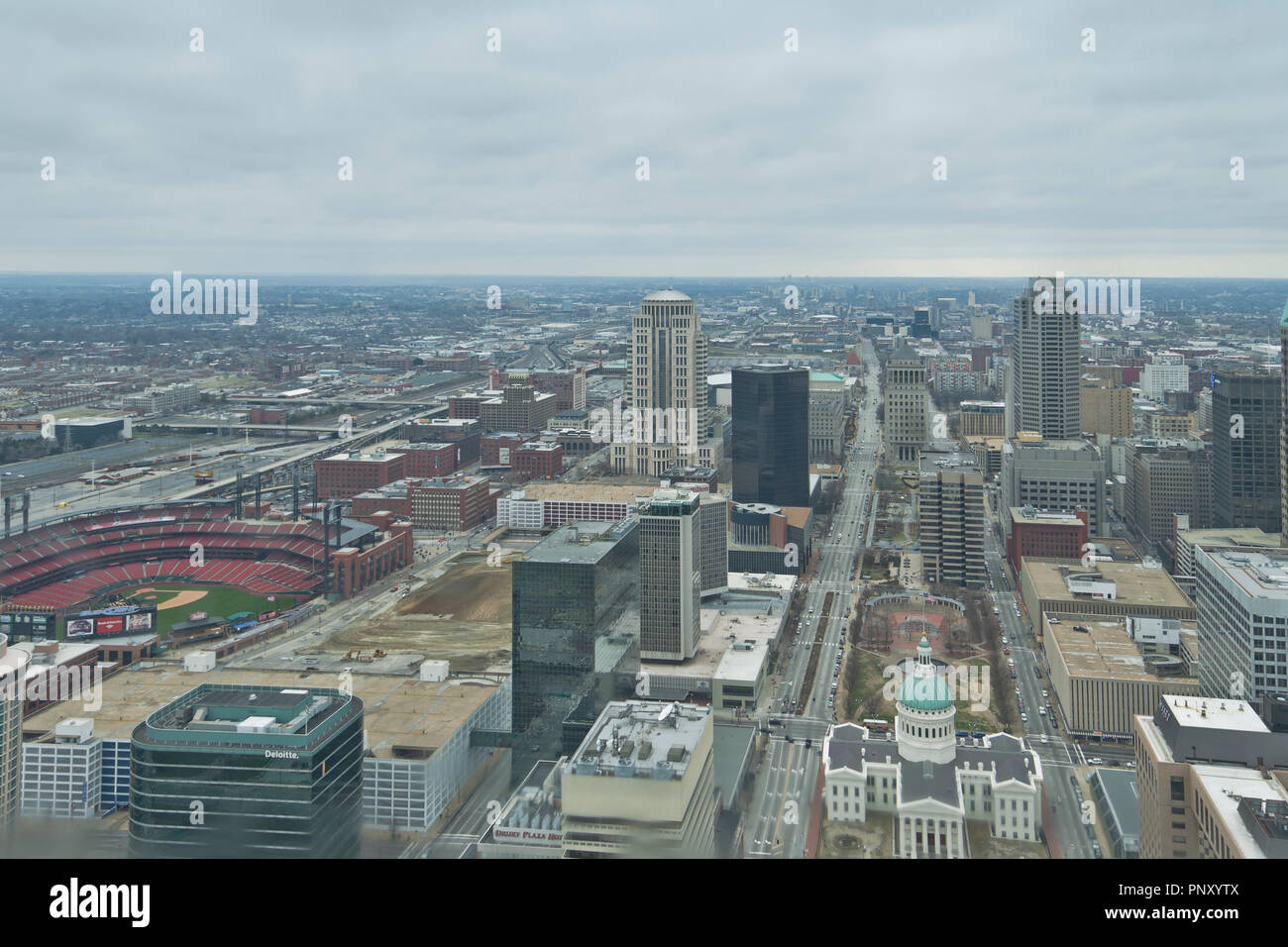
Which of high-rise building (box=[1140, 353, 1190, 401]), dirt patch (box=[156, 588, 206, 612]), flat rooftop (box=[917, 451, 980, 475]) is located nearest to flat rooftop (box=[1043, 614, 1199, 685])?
flat rooftop (box=[917, 451, 980, 475])

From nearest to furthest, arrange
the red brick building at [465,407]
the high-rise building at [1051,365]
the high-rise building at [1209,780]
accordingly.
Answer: the high-rise building at [1209,780]
the high-rise building at [1051,365]
the red brick building at [465,407]

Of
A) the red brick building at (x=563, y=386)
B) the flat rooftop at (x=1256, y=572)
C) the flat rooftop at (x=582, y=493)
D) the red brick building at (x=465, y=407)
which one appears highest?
the red brick building at (x=563, y=386)

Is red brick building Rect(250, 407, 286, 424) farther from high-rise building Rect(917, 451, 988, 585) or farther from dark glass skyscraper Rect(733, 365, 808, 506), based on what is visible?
high-rise building Rect(917, 451, 988, 585)

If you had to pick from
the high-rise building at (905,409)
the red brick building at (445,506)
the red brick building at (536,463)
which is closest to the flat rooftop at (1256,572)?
the red brick building at (445,506)

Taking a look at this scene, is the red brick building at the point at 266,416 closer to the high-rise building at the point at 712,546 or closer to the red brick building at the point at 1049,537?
the high-rise building at the point at 712,546

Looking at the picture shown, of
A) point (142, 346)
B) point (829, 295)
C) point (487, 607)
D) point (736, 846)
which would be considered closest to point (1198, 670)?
point (736, 846)

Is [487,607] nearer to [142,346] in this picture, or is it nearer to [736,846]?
[736,846]
